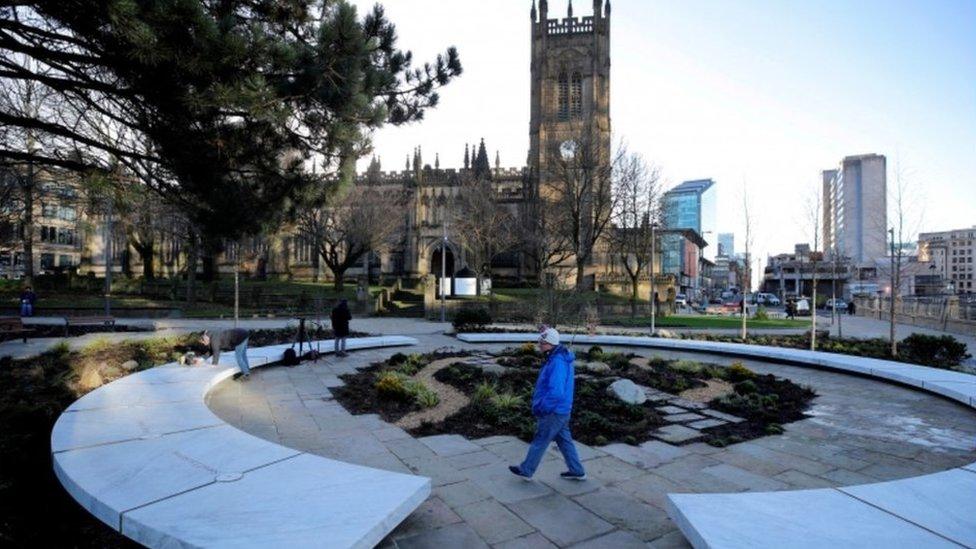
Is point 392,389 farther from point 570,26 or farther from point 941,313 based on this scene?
point 570,26

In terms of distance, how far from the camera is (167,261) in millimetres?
56812

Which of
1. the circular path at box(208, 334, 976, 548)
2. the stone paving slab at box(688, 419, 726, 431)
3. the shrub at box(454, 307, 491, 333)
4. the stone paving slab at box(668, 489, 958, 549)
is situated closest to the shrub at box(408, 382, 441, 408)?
the circular path at box(208, 334, 976, 548)

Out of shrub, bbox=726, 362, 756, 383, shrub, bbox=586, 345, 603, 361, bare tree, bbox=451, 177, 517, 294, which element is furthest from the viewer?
bare tree, bbox=451, 177, 517, 294

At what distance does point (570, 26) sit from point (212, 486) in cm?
6520

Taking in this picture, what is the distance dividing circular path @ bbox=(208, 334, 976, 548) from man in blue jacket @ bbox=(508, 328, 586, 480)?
0.17 meters

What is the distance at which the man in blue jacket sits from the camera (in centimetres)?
531

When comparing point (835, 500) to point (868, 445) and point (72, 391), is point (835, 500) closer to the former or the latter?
point (868, 445)

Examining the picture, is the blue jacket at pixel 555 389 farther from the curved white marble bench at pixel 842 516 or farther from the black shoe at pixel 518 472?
the curved white marble bench at pixel 842 516

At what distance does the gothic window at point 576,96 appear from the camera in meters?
58.9

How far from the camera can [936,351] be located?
15.2 metres

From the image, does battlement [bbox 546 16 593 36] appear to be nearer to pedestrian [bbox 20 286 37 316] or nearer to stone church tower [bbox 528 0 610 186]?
stone church tower [bbox 528 0 610 186]

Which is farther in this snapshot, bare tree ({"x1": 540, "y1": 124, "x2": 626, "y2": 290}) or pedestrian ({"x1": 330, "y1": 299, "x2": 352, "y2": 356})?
bare tree ({"x1": 540, "y1": 124, "x2": 626, "y2": 290})

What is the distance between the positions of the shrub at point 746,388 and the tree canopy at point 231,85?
7.77 meters

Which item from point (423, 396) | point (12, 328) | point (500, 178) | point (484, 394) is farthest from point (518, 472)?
point (500, 178)
